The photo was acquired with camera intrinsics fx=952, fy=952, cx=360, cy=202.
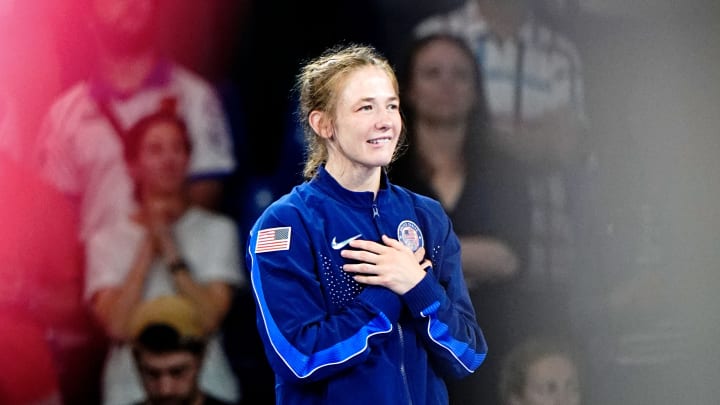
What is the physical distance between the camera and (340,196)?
1.84 metres

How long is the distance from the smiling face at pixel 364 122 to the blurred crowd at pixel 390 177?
115 centimetres

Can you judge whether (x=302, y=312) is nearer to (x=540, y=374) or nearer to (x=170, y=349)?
(x=170, y=349)

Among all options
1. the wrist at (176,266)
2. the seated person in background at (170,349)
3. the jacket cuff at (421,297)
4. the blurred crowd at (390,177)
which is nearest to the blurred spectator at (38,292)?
the blurred crowd at (390,177)

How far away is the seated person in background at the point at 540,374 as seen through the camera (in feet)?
10.4

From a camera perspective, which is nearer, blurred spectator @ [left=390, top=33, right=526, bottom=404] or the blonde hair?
the blonde hair

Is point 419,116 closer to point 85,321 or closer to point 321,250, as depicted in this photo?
point 85,321

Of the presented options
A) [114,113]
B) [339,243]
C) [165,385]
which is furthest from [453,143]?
[339,243]

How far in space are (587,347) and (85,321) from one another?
5.44 feet

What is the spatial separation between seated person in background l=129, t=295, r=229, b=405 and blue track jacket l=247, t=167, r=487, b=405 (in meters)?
1.16

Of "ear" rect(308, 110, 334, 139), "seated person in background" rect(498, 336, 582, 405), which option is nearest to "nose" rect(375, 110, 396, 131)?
"ear" rect(308, 110, 334, 139)

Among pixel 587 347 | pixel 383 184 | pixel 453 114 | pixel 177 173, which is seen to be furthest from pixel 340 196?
pixel 587 347

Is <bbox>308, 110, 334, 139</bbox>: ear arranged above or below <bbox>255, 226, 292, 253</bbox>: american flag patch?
above

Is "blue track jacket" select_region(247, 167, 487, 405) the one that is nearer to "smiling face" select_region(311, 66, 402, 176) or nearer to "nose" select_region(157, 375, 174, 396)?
"smiling face" select_region(311, 66, 402, 176)

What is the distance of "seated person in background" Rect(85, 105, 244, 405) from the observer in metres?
2.88
